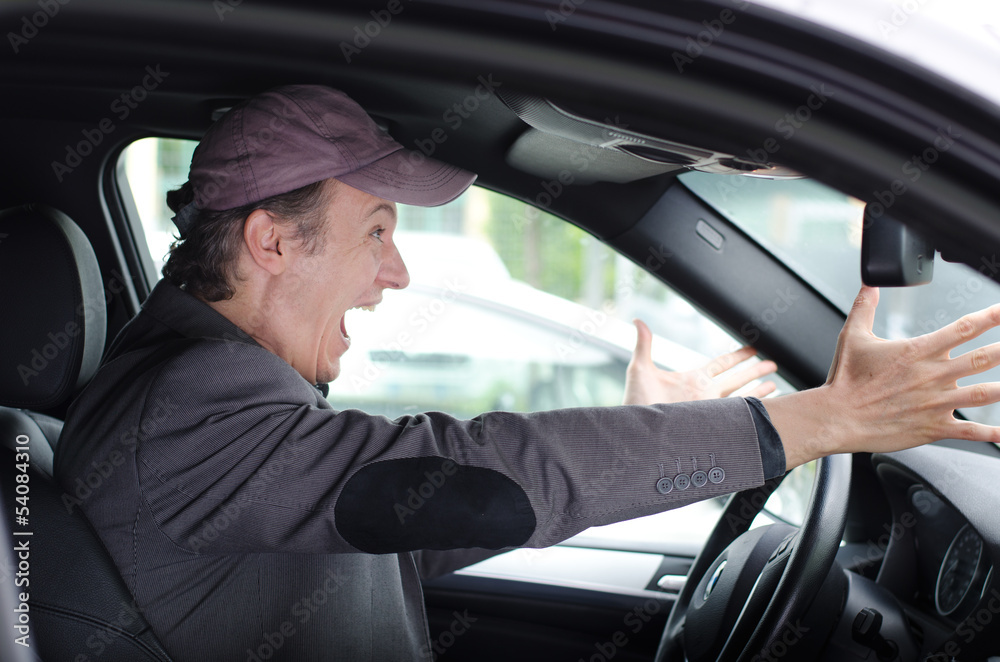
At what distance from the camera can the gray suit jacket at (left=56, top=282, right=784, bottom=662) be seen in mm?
1008

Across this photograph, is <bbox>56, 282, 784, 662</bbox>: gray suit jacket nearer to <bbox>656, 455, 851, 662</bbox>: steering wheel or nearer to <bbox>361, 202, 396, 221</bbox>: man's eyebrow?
<bbox>361, 202, 396, 221</bbox>: man's eyebrow

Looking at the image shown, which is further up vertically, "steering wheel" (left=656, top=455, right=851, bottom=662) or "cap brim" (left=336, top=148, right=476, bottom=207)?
"cap brim" (left=336, top=148, right=476, bottom=207)

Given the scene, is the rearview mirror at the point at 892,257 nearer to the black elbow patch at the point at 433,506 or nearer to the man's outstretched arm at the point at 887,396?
the man's outstretched arm at the point at 887,396

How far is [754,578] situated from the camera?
158 centimetres

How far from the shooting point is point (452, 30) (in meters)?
0.73

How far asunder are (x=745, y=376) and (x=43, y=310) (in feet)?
4.24

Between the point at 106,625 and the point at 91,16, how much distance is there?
2.88 feet

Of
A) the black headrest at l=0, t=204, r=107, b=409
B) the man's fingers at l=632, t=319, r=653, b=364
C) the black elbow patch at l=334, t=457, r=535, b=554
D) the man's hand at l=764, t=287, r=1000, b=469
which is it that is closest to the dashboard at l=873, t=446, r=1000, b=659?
the man's fingers at l=632, t=319, r=653, b=364

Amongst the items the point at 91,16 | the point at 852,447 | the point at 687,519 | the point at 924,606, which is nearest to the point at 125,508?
the point at 91,16

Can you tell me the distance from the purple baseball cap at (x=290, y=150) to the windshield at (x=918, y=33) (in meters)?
0.82

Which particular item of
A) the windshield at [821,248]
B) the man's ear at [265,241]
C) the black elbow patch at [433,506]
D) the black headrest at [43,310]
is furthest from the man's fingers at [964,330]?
the black headrest at [43,310]

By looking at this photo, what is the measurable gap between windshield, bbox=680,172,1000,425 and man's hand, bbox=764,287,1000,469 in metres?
0.60

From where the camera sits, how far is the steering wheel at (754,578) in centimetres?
137

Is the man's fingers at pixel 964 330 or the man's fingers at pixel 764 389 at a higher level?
the man's fingers at pixel 964 330
